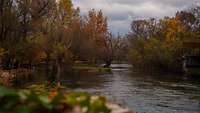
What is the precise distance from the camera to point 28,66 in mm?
66125

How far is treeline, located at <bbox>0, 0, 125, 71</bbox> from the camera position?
54156mm

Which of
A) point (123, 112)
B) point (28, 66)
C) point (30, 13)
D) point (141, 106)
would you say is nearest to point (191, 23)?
point (28, 66)

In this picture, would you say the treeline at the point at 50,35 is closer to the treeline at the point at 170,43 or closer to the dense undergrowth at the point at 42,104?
the treeline at the point at 170,43

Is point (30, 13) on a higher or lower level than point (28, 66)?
higher

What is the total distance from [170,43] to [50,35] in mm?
20139

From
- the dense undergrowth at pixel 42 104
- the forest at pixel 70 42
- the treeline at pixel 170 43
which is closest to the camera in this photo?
the dense undergrowth at pixel 42 104

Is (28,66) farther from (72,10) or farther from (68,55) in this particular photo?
(72,10)

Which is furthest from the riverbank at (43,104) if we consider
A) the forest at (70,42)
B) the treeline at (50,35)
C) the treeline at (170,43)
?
the treeline at (170,43)

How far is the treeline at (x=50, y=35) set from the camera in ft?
178

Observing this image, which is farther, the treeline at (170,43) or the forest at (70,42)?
the treeline at (170,43)

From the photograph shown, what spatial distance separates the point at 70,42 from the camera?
89562mm

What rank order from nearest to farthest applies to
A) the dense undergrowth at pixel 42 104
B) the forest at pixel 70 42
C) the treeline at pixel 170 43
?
1. the dense undergrowth at pixel 42 104
2. the forest at pixel 70 42
3. the treeline at pixel 170 43

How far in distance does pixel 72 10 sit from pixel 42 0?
31134 mm

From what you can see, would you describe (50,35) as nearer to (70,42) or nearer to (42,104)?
(70,42)
